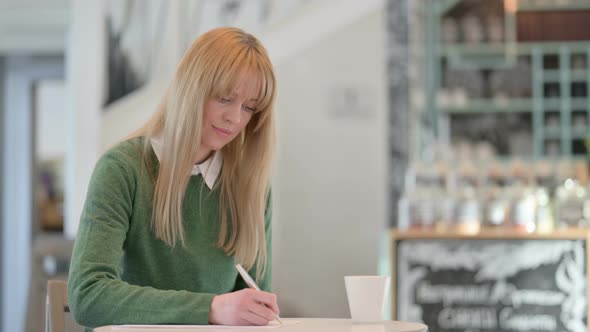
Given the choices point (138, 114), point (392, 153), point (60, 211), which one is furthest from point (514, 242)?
point (60, 211)

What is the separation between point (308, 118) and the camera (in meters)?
6.55

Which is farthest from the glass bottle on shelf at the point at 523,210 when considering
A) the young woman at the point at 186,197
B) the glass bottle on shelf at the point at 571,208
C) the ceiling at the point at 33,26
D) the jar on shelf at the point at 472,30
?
the jar on shelf at the point at 472,30

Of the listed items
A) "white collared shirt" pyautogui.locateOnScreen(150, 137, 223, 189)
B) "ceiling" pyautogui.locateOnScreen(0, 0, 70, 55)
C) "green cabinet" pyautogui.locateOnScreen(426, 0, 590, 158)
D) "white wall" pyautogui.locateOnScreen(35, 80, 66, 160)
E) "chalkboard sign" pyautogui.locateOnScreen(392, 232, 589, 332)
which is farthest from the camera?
"green cabinet" pyautogui.locateOnScreen(426, 0, 590, 158)

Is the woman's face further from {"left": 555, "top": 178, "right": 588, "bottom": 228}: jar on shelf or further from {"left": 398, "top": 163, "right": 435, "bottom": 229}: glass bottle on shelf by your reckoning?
{"left": 555, "top": 178, "right": 588, "bottom": 228}: jar on shelf

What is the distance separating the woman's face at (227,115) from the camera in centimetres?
173

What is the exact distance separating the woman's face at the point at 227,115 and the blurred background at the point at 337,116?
6.04 ft

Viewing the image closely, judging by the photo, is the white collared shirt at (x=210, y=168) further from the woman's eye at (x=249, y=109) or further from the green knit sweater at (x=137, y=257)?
the woman's eye at (x=249, y=109)

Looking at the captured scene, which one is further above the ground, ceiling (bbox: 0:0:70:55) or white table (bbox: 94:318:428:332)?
ceiling (bbox: 0:0:70:55)

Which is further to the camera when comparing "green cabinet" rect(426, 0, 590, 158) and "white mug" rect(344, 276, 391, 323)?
"green cabinet" rect(426, 0, 590, 158)

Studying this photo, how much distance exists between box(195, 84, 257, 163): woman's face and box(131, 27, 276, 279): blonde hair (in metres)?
0.01

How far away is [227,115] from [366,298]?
0.39 m

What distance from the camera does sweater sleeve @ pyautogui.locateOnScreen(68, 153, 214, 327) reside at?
5.05ft

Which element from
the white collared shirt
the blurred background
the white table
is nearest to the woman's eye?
the white collared shirt

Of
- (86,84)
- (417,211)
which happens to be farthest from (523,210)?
(86,84)
